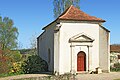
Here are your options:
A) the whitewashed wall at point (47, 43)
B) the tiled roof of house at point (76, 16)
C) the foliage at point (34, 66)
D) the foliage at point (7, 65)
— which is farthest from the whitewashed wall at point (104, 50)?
the foliage at point (7, 65)

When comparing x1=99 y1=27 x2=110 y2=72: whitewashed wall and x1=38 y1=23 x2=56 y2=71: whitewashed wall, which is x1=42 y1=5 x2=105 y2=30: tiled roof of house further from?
x1=38 y1=23 x2=56 y2=71: whitewashed wall

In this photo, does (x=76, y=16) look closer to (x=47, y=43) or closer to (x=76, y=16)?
(x=76, y=16)

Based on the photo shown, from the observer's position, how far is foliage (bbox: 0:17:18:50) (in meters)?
59.2

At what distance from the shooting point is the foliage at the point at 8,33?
2331 inches

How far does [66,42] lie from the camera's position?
2936 cm

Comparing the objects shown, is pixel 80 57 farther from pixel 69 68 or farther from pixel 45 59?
pixel 45 59

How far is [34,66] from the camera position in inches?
1265

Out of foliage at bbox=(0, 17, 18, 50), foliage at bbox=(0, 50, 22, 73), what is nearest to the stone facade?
foliage at bbox=(0, 50, 22, 73)

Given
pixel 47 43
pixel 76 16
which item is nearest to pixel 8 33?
pixel 47 43

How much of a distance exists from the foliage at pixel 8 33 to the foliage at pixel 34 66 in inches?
1081

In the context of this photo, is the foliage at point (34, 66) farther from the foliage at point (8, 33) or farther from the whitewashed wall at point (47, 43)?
the foliage at point (8, 33)

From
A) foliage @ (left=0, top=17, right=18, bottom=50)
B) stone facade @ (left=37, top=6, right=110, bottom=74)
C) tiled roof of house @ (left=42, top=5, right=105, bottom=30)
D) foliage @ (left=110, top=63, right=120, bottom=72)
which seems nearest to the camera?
stone facade @ (left=37, top=6, right=110, bottom=74)

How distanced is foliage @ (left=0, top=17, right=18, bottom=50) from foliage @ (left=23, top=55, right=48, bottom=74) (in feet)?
90.0

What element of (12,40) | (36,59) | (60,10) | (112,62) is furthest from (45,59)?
(12,40)
